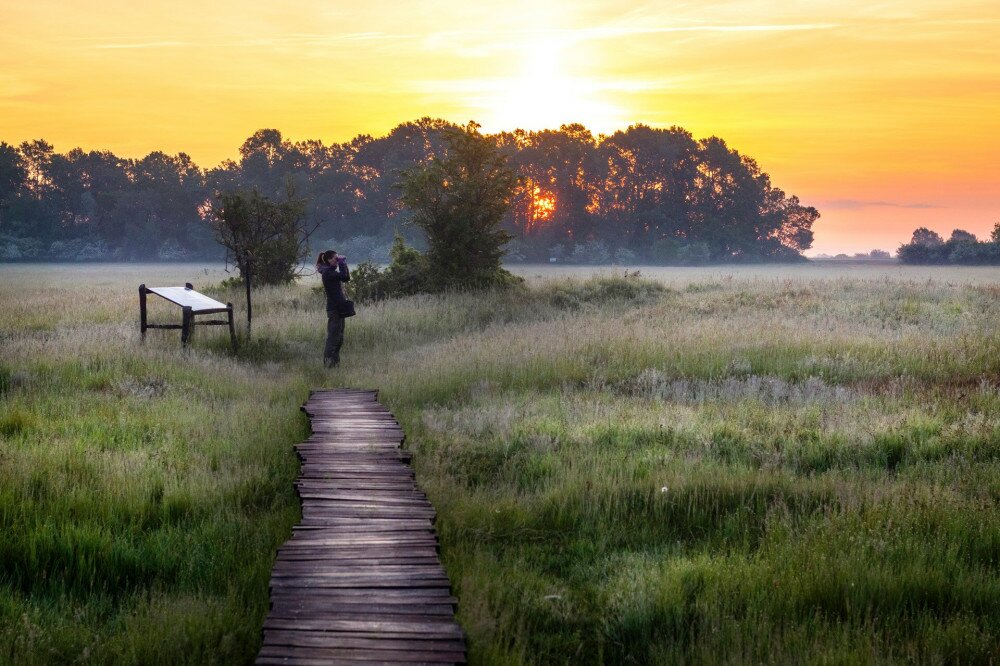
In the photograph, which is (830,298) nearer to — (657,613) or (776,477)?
(776,477)

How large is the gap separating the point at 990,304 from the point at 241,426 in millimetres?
22522

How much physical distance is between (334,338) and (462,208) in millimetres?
11756

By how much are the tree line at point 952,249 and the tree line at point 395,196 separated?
12.2m

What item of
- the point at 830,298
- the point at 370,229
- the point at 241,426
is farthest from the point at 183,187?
the point at 241,426

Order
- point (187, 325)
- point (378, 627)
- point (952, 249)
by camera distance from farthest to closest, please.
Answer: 1. point (952, 249)
2. point (187, 325)
3. point (378, 627)

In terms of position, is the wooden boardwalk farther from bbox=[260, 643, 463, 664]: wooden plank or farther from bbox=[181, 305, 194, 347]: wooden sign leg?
bbox=[181, 305, 194, 347]: wooden sign leg

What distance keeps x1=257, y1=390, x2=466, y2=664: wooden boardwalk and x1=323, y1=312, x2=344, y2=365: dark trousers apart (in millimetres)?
7212

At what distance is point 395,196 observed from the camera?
77438 mm

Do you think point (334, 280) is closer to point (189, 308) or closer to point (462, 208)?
point (189, 308)

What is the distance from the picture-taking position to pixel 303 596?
206 inches

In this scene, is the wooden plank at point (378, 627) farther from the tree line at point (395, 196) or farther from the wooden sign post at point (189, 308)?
the tree line at point (395, 196)

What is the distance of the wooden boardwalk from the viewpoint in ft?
15.2

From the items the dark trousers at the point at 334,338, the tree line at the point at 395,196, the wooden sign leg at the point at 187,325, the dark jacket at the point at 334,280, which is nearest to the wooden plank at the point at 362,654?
the dark jacket at the point at 334,280

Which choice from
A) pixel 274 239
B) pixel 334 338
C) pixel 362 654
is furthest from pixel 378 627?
pixel 274 239
